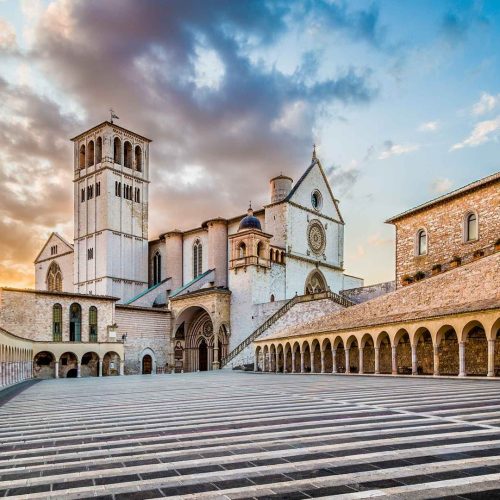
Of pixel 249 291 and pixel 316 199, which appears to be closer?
pixel 249 291

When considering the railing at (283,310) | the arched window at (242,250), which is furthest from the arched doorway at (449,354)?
the arched window at (242,250)

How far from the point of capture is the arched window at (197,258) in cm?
6084

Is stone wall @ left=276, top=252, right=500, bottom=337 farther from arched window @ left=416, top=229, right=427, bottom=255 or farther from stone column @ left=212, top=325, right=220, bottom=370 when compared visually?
stone column @ left=212, top=325, right=220, bottom=370

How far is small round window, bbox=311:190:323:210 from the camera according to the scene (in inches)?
2341

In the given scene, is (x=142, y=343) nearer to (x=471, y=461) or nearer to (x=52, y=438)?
(x=52, y=438)

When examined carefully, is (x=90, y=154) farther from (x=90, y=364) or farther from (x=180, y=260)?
(x=90, y=364)

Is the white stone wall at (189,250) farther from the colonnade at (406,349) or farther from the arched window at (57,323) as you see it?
the colonnade at (406,349)

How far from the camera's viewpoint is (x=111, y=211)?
62562 mm

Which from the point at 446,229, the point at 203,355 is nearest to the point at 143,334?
the point at 203,355

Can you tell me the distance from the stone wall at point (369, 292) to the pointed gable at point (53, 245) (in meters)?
35.7

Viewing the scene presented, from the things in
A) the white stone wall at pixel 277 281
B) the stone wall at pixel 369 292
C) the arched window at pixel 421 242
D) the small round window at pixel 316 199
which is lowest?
the stone wall at pixel 369 292

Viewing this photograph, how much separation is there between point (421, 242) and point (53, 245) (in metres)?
51.1

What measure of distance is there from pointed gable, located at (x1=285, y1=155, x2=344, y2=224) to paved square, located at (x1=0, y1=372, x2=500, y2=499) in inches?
1783

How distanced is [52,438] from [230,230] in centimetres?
5101
